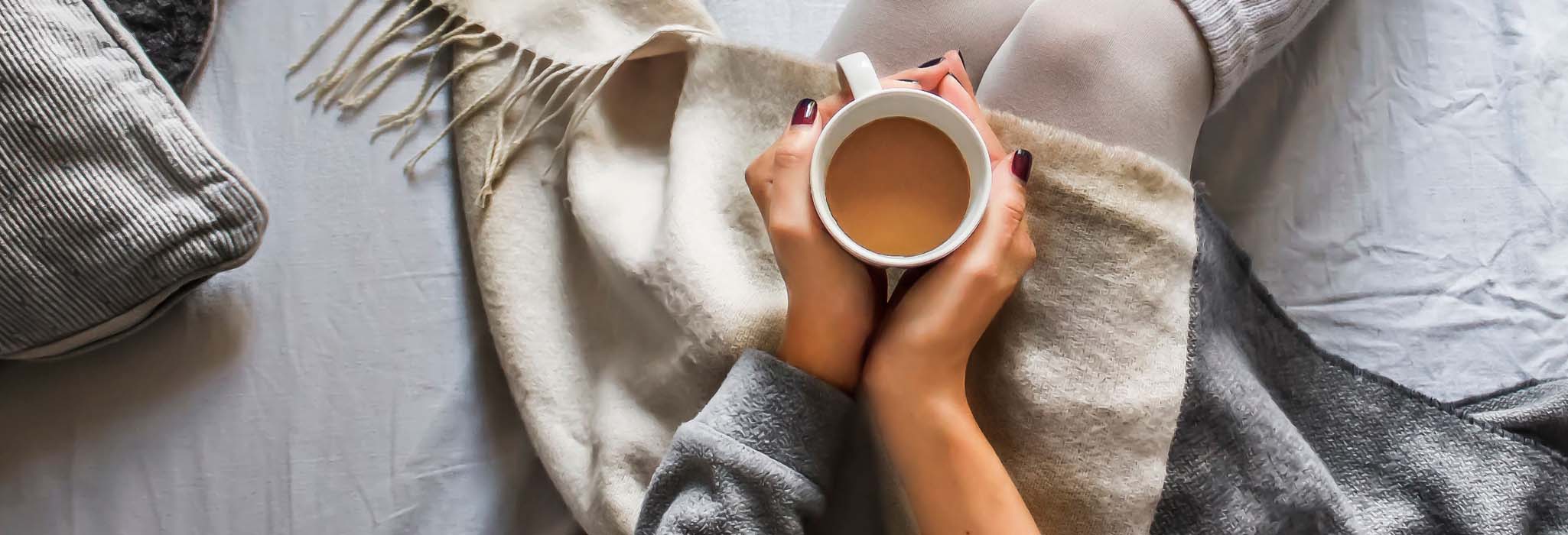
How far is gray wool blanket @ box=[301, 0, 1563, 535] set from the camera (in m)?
0.57

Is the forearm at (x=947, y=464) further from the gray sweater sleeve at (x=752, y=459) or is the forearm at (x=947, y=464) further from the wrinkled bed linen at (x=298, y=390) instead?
the wrinkled bed linen at (x=298, y=390)

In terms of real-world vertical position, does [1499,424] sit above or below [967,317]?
below

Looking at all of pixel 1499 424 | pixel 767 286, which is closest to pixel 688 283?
pixel 767 286

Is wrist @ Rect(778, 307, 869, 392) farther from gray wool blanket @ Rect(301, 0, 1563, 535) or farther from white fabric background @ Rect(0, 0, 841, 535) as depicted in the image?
white fabric background @ Rect(0, 0, 841, 535)

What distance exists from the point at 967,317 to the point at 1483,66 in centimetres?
56

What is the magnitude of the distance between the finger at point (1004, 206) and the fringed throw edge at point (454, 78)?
1.04 feet

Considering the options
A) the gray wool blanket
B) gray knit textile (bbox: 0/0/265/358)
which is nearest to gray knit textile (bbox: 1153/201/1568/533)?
the gray wool blanket

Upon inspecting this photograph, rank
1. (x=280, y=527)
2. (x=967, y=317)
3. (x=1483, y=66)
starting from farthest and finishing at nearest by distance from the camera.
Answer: (x=1483, y=66) < (x=280, y=527) < (x=967, y=317)

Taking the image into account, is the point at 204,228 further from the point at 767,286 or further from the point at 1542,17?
the point at 1542,17

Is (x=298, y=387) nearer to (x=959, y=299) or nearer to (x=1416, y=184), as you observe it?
(x=959, y=299)

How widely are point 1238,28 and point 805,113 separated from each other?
1.00ft

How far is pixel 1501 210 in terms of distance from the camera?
2.48 feet

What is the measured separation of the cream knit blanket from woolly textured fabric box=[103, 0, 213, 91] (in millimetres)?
81

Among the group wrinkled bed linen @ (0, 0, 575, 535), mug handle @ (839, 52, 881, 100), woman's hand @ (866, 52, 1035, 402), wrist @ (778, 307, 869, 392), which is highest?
mug handle @ (839, 52, 881, 100)
